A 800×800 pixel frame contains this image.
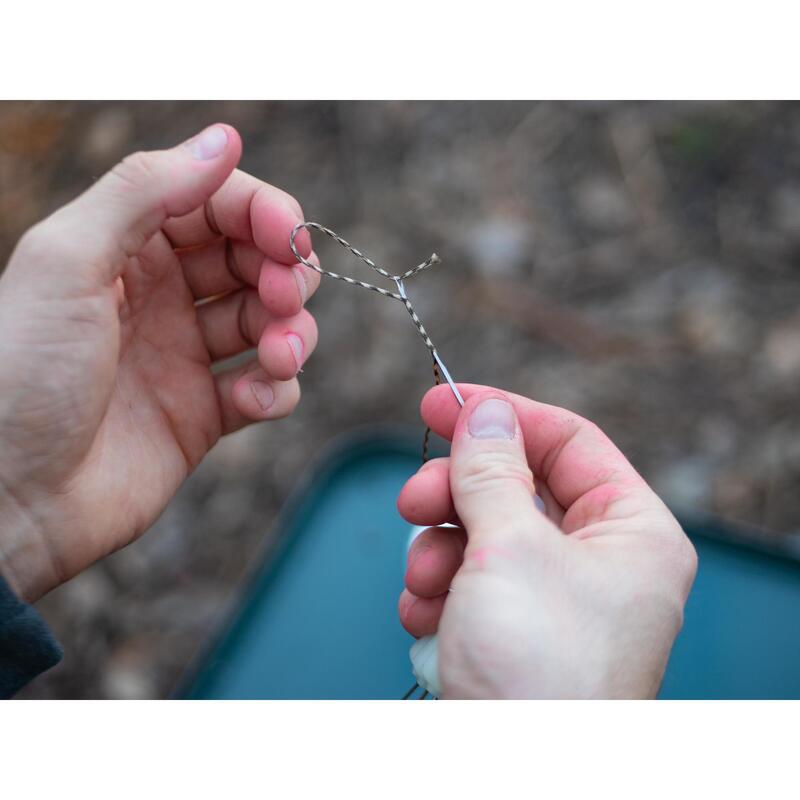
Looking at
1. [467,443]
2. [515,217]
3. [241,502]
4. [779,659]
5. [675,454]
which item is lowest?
[779,659]

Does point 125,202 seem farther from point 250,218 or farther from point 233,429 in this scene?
point 233,429

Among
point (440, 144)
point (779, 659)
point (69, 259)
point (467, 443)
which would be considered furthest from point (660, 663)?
point (440, 144)

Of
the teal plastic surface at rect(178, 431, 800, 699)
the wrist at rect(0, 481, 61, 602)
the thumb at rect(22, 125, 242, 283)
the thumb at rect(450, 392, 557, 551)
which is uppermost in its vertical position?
the thumb at rect(22, 125, 242, 283)

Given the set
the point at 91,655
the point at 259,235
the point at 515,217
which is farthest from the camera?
the point at 515,217

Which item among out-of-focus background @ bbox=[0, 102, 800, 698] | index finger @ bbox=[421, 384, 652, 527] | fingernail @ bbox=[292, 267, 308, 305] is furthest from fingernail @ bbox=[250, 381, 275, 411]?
out-of-focus background @ bbox=[0, 102, 800, 698]

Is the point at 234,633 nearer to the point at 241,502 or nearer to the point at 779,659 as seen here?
the point at 241,502

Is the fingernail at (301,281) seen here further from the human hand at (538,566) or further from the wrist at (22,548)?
the wrist at (22,548)

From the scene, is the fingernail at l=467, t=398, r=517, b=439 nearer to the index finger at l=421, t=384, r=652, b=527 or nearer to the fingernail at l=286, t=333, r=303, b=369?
the index finger at l=421, t=384, r=652, b=527
